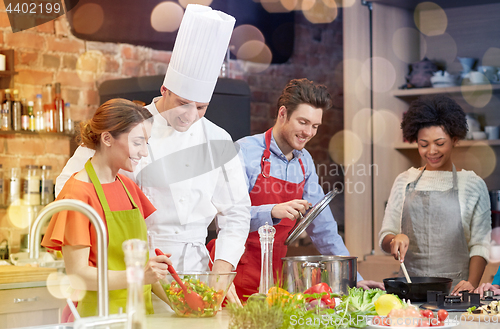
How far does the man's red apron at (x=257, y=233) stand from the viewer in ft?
6.98

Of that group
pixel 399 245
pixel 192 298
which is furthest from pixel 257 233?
pixel 192 298

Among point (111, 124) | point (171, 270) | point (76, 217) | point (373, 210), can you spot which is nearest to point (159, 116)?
point (111, 124)

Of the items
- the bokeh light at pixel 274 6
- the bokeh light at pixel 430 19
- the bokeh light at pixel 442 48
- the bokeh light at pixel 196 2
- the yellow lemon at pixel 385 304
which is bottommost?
the yellow lemon at pixel 385 304

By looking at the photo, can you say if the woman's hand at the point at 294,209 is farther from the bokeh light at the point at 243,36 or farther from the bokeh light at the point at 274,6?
the bokeh light at the point at 274,6

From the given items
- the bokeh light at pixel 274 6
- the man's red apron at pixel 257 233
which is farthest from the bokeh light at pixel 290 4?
the man's red apron at pixel 257 233

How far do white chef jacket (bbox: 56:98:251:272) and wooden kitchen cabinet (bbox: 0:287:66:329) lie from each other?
83 centimetres

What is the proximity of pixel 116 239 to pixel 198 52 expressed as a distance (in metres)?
0.77

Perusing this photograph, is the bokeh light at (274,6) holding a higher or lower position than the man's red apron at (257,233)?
higher

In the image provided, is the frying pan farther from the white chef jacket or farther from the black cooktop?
the white chef jacket

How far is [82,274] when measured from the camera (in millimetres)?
1389

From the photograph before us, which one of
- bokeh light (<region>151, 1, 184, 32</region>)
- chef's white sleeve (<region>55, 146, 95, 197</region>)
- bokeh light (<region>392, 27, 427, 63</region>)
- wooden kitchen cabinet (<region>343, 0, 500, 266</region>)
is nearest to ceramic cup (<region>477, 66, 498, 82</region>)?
wooden kitchen cabinet (<region>343, 0, 500, 266</region>)

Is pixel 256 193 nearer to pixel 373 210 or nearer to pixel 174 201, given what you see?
pixel 174 201

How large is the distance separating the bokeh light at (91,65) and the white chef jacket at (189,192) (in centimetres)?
110

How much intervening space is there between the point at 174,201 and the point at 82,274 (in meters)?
0.60
